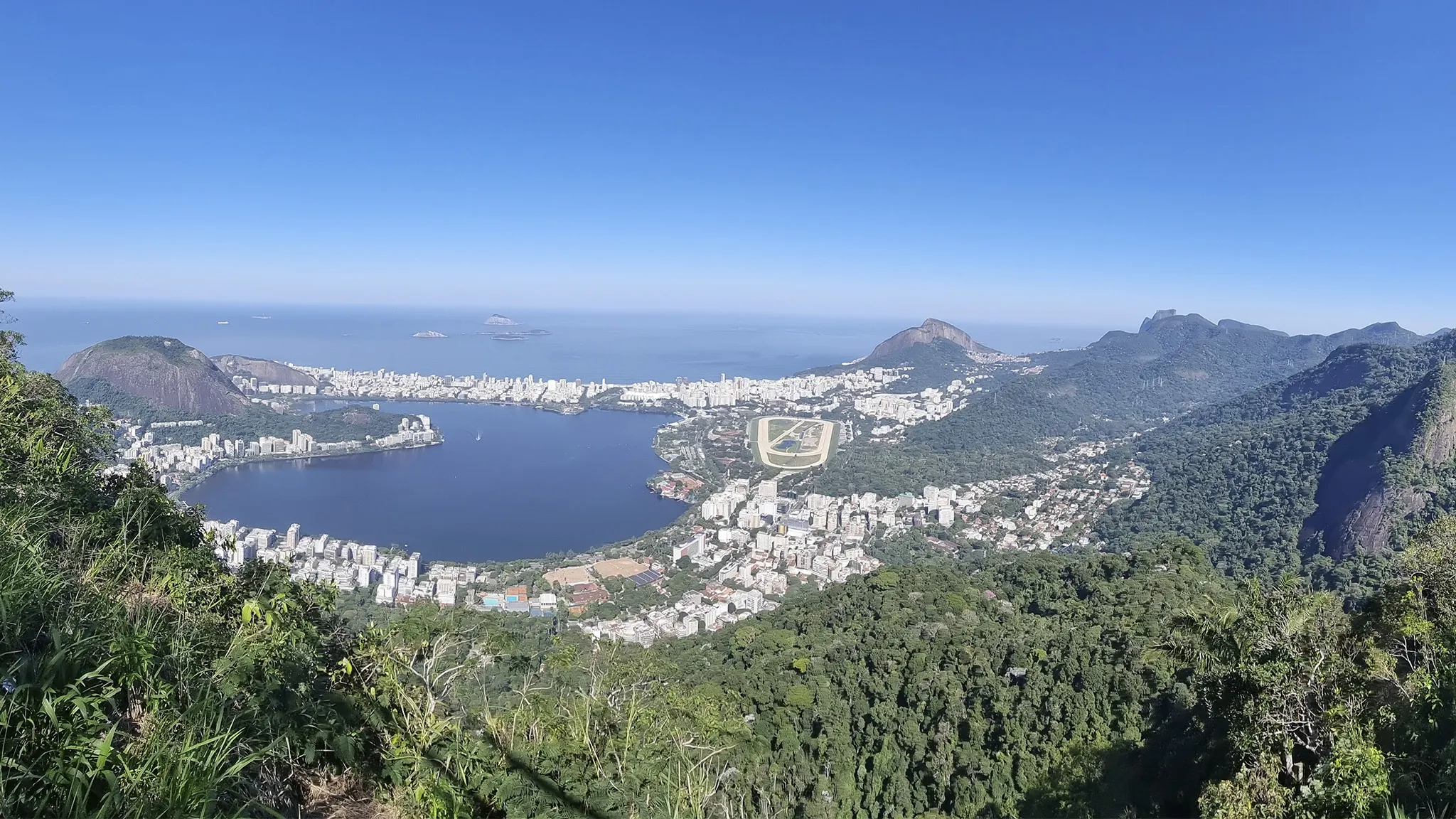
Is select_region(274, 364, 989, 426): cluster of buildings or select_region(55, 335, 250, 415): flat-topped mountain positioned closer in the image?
select_region(55, 335, 250, 415): flat-topped mountain

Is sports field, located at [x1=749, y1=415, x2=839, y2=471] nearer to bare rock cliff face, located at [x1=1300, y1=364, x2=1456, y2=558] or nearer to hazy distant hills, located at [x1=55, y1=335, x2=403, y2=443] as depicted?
bare rock cliff face, located at [x1=1300, y1=364, x2=1456, y2=558]

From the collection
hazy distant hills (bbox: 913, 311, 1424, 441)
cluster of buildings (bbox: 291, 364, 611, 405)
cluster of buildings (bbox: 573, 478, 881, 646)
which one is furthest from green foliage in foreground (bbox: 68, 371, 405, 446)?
hazy distant hills (bbox: 913, 311, 1424, 441)

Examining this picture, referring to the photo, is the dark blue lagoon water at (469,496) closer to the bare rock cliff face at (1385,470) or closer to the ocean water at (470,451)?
the ocean water at (470,451)

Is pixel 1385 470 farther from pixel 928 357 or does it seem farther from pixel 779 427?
pixel 928 357

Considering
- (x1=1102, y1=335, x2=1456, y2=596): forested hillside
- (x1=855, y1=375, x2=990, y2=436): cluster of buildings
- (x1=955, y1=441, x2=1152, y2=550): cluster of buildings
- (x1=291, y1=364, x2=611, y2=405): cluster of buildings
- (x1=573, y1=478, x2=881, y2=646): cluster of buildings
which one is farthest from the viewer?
(x1=291, y1=364, x2=611, y2=405): cluster of buildings

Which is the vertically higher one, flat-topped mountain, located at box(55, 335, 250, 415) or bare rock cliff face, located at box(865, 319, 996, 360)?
bare rock cliff face, located at box(865, 319, 996, 360)

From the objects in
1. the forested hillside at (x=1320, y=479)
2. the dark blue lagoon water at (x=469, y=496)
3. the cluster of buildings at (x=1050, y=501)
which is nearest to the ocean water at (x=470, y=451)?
the dark blue lagoon water at (x=469, y=496)

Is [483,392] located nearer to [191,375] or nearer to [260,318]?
[191,375]
